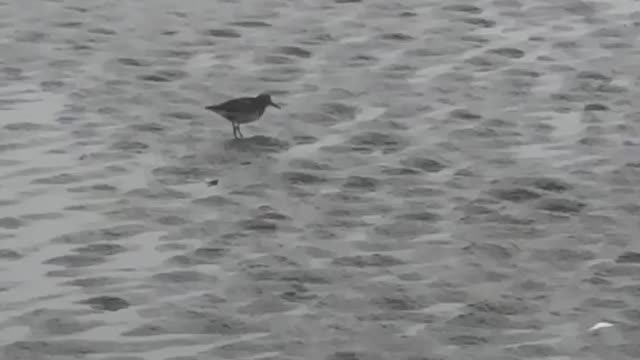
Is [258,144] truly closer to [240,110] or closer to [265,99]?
[240,110]

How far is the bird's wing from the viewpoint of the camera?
525 inches

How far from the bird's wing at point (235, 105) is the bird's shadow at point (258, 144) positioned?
11.2 inches

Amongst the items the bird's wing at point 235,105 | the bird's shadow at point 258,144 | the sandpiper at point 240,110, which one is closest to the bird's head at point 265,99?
the sandpiper at point 240,110

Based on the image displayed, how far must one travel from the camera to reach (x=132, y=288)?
10.1 m

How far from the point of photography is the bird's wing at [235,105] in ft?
43.8

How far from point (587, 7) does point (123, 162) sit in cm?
759

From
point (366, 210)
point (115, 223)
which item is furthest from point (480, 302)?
point (115, 223)

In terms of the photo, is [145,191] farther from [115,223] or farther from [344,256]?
[344,256]

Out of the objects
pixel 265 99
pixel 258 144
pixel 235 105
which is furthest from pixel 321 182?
pixel 265 99

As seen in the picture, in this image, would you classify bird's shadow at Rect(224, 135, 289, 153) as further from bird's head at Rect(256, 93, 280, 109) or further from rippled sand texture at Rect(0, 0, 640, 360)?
bird's head at Rect(256, 93, 280, 109)

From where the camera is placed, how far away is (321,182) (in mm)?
12297

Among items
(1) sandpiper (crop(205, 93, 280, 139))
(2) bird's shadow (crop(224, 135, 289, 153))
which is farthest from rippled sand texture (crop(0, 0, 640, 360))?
(1) sandpiper (crop(205, 93, 280, 139))

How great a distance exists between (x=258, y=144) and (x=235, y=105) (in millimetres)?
396

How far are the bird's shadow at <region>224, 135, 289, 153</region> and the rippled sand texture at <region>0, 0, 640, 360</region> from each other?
1.2 inches
